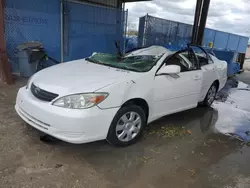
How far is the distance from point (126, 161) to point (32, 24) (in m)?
5.49

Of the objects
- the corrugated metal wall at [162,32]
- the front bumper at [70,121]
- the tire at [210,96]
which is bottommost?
the tire at [210,96]

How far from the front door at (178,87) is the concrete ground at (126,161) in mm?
495

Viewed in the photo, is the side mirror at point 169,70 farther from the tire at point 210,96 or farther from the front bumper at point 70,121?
the tire at point 210,96

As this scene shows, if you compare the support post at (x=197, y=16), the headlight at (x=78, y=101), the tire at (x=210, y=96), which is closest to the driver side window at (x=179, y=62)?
the tire at (x=210, y=96)

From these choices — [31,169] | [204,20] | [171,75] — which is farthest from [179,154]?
[204,20]

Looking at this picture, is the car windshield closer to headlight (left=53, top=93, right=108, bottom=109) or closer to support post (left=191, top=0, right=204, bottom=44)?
headlight (left=53, top=93, right=108, bottom=109)

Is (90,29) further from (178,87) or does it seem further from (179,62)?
(178,87)

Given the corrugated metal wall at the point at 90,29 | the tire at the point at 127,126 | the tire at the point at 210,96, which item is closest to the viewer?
the tire at the point at 127,126

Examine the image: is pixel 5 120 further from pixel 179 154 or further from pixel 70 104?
pixel 179 154

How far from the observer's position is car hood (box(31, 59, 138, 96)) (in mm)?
2820

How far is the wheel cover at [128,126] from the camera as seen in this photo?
3133 mm

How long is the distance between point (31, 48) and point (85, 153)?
4410mm

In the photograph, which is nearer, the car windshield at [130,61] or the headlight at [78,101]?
the headlight at [78,101]

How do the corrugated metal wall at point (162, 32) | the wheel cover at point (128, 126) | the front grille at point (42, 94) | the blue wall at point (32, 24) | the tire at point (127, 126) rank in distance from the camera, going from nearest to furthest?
the front grille at point (42, 94)
the tire at point (127, 126)
the wheel cover at point (128, 126)
the blue wall at point (32, 24)
the corrugated metal wall at point (162, 32)
